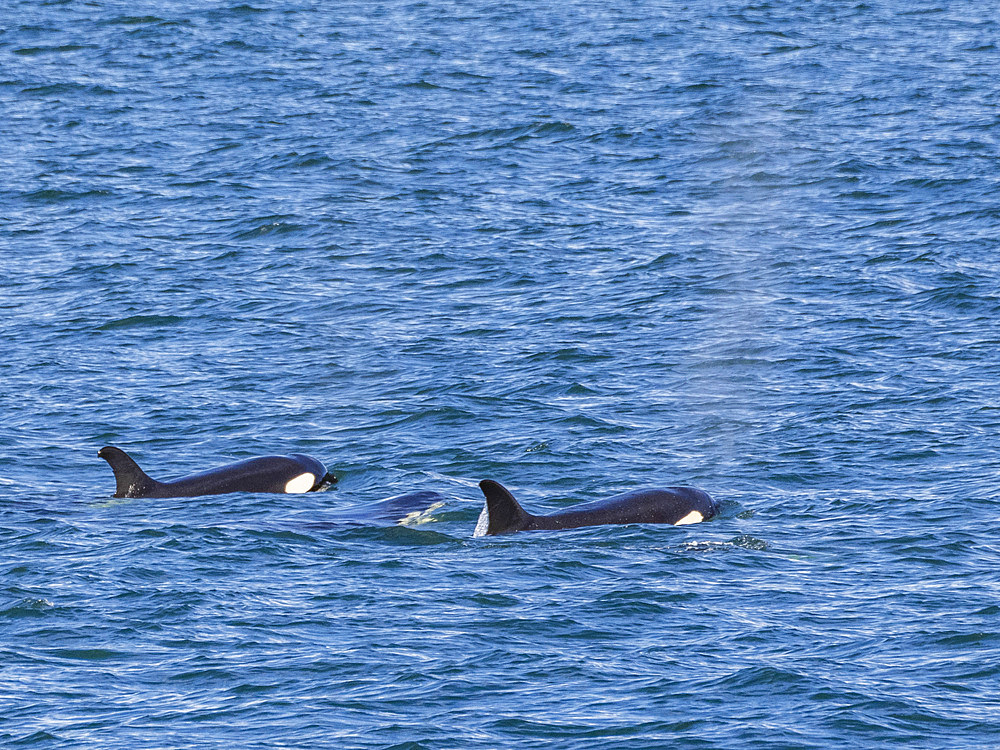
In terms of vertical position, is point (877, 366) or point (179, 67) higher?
point (179, 67)

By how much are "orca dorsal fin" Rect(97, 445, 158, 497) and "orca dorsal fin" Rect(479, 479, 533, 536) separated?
448 cm

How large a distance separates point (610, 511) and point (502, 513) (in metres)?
1.33

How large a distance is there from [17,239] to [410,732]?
69.8 feet

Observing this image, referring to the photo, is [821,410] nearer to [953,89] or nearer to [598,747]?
[598,747]

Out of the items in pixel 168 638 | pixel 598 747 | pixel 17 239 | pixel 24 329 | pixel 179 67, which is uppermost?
pixel 179 67

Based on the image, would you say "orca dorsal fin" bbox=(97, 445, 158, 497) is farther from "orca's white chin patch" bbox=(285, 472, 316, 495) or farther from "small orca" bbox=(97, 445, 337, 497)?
"orca's white chin patch" bbox=(285, 472, 316, 495)

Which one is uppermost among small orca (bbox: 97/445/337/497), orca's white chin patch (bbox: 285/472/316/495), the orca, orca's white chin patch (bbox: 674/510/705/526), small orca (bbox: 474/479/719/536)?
small orca (bbox: 97/445/337/497)

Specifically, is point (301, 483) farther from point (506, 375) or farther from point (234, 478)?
point (506, 375)

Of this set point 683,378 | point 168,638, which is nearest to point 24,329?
point 683,378

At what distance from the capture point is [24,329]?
26797 mm

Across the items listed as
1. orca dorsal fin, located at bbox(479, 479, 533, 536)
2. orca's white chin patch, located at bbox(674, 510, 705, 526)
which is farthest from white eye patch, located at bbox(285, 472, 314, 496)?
orca's white chin patch, located at bbox(674, 510, 705, 526)

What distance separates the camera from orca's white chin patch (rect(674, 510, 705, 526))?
59.4 feet

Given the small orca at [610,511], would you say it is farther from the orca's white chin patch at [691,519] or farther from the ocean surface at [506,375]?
the ocean surface at [506,375]

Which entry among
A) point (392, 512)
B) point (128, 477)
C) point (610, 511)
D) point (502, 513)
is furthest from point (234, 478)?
point (610, 511)
